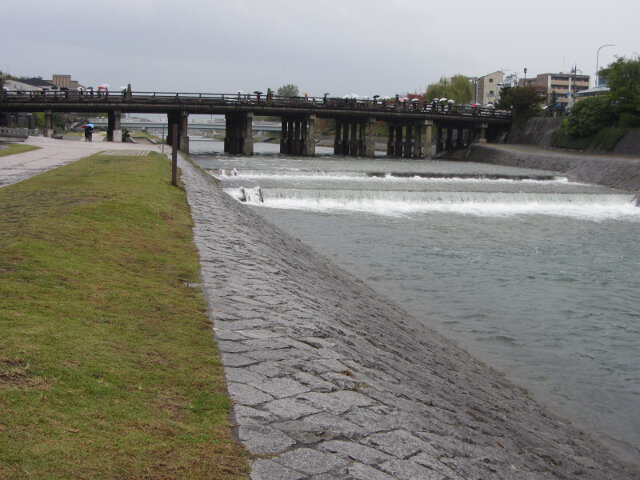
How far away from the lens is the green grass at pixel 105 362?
150 inches

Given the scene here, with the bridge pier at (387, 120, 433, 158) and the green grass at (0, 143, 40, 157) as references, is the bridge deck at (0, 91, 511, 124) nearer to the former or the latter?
the bridge pier at (387, 120, 433, 158)

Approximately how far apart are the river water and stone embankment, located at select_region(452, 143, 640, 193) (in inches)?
272

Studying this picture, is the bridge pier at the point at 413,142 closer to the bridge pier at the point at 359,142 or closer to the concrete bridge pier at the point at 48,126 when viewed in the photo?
the bridge pier at the point at 359,142

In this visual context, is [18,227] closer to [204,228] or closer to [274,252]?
[204,228]

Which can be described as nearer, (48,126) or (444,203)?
(444,203)

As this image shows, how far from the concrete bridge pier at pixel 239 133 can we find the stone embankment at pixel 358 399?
52259 mm

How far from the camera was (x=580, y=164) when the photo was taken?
4681 centimetres

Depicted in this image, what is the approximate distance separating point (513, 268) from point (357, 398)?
1226 centimetres

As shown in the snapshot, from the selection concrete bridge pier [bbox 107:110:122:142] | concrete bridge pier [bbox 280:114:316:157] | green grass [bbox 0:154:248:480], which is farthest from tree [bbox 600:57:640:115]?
green grass [bbox 0:154:248:480]

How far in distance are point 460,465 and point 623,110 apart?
56765 mm

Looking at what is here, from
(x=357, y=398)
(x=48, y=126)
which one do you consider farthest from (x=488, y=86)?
(x=357, y=398)

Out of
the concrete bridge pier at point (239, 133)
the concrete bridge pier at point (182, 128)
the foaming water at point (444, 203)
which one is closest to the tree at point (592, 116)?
the foaming water at point (444, 203)

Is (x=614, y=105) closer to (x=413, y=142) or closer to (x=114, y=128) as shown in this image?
(x=413, y=142)

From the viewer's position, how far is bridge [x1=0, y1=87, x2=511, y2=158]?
5419cm
